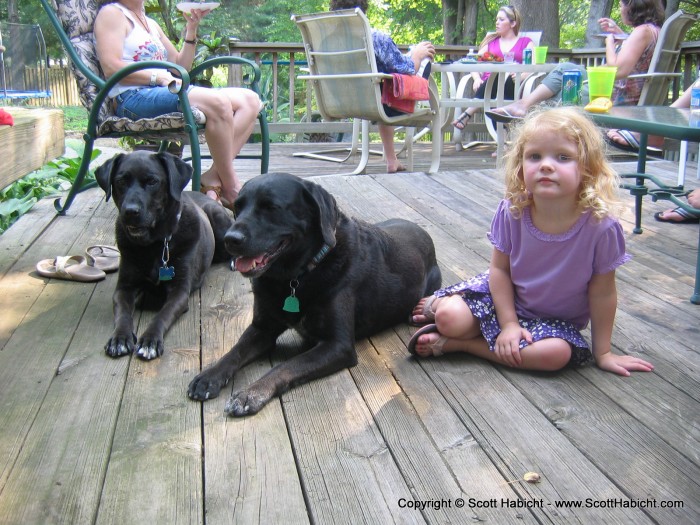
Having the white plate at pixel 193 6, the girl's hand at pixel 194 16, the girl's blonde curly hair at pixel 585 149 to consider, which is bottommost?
the girl's blonde curly hair at pixel 585 149

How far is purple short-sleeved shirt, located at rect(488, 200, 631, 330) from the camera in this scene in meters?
2.52

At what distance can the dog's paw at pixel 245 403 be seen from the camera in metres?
2.26

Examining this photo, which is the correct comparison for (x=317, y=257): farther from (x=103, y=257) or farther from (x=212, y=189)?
(x=212, y=189)

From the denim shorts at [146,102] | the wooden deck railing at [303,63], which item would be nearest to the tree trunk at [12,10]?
the wooden deck railing at [303,63]

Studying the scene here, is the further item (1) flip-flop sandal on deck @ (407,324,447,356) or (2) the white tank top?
(2) the white tank top

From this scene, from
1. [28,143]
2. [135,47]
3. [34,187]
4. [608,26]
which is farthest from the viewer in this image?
[608,26]

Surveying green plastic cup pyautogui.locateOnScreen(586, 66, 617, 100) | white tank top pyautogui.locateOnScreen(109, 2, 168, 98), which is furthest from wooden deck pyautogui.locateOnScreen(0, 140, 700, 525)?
white tank top pyautogui.locateOnScreen(109, 2, 168, 98)

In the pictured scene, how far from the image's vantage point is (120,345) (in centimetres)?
279

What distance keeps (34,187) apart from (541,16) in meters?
8.43

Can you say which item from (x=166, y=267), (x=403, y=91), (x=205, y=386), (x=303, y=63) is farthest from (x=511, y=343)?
(x=303, y=63)

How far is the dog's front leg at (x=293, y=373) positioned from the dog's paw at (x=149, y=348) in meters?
0.54

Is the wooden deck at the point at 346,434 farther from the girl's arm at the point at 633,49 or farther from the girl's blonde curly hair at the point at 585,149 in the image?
the girl's arm at the point at 633,49

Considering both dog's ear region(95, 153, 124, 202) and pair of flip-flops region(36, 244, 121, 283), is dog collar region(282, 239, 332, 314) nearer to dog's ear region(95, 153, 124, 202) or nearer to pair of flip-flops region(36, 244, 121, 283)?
dog's ear region(95, 153, 124, 202)

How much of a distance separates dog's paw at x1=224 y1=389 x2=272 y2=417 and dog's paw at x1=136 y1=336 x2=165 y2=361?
22.2 inches
